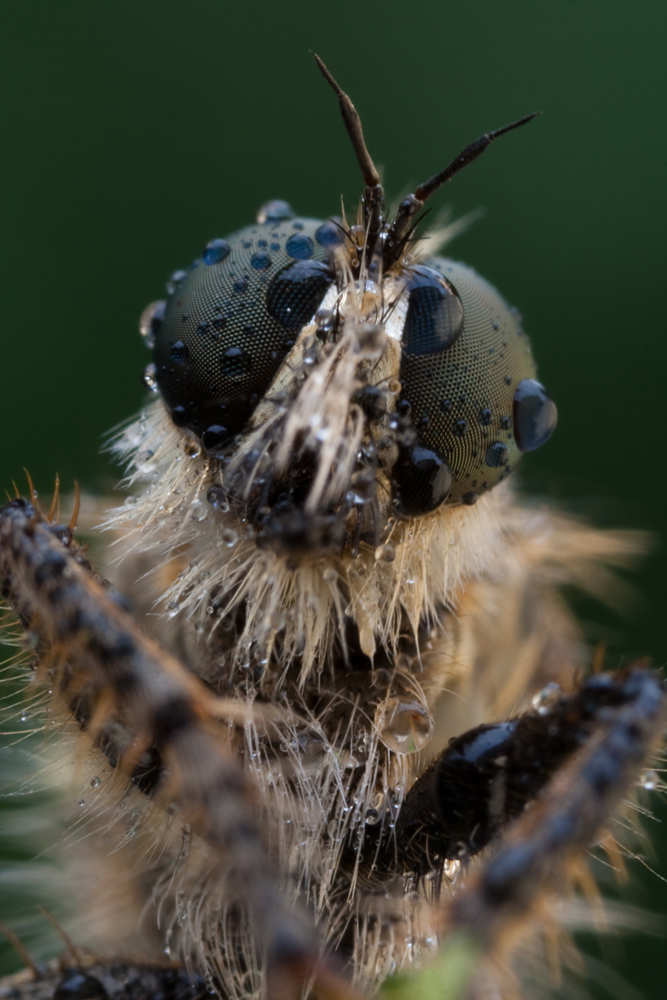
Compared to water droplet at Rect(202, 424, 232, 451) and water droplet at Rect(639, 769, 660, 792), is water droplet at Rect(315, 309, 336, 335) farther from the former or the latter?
water droplet at Rect(639, 769, 660, 792)

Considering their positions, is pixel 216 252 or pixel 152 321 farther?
pixel 152 321

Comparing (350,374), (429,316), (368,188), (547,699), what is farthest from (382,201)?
(547,699)

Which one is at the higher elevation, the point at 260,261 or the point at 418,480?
the point at 260,261

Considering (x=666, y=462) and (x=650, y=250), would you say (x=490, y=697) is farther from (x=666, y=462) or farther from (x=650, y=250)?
(x=650, y=250)

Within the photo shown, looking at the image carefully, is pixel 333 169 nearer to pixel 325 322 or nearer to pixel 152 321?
pixel 152 321

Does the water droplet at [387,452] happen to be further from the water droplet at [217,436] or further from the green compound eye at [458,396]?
the water droplet at [217,436]

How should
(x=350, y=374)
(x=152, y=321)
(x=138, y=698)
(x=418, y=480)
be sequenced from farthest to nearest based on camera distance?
1. (x=152, y=321)
2. (x=418, y=480)
3. (x=350, y=374)
4. (x=138, y=698)

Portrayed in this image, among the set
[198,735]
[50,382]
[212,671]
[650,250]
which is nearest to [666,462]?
[650,250]
